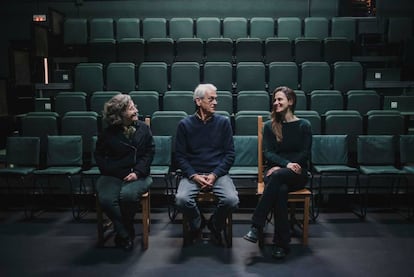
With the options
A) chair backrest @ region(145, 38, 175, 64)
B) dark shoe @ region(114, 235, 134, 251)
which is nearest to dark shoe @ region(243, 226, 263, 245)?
dark shoe @ region(114, 235, 134, 251)

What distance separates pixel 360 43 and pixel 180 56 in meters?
2.56

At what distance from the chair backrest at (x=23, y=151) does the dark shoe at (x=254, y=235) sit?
78.5 inches

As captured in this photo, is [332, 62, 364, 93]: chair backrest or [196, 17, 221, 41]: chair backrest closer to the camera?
Answer: [332, 62, 364, 93]: chair backrest

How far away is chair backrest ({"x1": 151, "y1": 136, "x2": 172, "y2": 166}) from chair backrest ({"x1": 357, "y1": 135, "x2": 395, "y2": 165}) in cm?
157

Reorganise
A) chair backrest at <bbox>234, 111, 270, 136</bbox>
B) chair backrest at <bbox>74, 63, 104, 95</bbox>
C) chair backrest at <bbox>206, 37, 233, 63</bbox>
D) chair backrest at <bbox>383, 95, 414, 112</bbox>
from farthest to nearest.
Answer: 1. chair backrest at <bbox>206, 37, 233, 63</bbox>
2. chair backrest at <bbox>74, 63, 104, 95</bbox>
3. chair backrest at <bbox>383, 95, 414, 112</bbox>
4. chair backrest at <bbox>234, 111, 270, 136</bbox>

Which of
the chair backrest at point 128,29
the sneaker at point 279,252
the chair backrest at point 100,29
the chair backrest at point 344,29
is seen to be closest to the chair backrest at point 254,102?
the sneaker at point 279,252

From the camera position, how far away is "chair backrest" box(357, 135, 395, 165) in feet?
12.1

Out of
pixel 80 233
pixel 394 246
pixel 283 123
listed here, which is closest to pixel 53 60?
pixel 80 233

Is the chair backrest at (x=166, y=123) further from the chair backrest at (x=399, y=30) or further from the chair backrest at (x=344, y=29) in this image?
the chair backrest at (x=399, y=30)

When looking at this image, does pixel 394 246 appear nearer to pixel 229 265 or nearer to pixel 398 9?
pixel 229 265

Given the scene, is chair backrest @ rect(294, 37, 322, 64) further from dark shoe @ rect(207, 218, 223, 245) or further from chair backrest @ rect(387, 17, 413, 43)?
dark shoe @ rect(207, 218, 223, 245)

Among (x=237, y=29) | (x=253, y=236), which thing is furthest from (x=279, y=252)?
(x=237, y=29)

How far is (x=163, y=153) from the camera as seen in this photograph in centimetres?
367

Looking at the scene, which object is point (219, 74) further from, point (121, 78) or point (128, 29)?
point (128, 29)
